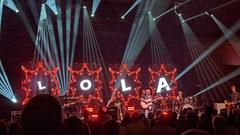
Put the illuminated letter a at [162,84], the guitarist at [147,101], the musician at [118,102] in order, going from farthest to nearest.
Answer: the illuminated letter a at [162,84] → the guitarist at [147,101] → the musician at [118,102]

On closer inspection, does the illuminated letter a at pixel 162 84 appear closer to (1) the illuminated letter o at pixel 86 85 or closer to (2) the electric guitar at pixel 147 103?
(2) the electric guitar at pixel 147 103

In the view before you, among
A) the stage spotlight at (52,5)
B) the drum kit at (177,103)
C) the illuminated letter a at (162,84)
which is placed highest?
the stage spotlight at (52,5)

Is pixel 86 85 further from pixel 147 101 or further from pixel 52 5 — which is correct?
pixel 52 5

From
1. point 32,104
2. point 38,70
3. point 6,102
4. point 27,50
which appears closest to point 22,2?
point 27,50

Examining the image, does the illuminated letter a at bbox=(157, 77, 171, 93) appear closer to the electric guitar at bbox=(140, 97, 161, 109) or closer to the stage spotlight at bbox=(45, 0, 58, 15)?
the electric guitar at bbox=(140, 97, 161, 109)

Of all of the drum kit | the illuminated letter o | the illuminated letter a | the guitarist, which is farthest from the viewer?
the illuminated letter a

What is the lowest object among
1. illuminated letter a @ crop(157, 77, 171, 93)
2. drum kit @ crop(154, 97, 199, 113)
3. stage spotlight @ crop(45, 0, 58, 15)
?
drum kit @ crop(154, 97, 199, 113)

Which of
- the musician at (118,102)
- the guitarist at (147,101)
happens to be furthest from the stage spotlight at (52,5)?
the guitarist at (147,101)

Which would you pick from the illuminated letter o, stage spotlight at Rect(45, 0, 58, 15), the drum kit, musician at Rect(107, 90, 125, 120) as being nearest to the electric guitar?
the drum kit

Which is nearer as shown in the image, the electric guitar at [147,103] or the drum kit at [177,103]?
the drum kit at [177,103]

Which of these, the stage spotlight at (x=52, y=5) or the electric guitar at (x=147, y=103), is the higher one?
the stage spotlight at (x=52, y=5)

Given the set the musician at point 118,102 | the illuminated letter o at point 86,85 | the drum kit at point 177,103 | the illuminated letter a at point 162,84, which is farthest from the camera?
the illuminated letter a at point 162,84

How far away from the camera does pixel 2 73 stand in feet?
49.6

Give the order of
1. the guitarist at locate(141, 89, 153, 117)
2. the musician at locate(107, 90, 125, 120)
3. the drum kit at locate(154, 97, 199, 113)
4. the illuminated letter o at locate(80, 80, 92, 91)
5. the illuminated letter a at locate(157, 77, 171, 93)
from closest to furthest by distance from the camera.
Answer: the musician at locate(107, 90, 125, 120) < the drum kit at locate(154, 97, 199, 113) < the guitarist at locate(141, 89, 153, 117) < the illuminated letter o at locate(80, 80, 92, 91) < the illuminated letter a at locate(157, 77, 171, 93)
